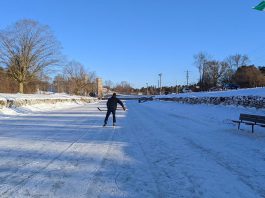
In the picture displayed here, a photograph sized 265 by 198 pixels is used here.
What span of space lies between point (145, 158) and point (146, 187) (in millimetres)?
3002

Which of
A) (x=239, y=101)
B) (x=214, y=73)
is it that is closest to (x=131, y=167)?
(x=239, y=101)

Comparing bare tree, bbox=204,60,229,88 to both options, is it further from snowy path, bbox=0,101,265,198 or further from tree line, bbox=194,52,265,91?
snowy path, bbox=0,101,265,198

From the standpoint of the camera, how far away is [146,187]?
267 inches

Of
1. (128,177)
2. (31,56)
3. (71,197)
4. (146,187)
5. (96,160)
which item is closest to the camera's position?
(71,197)

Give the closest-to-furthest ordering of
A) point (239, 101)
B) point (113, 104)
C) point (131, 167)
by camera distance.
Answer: point (131, 167), point (113, 104), point (239, 101)

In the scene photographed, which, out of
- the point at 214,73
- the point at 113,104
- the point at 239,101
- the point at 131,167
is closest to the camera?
the point at 131,167

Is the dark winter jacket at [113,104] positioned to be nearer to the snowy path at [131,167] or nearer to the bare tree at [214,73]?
the snowy path at [131,167]

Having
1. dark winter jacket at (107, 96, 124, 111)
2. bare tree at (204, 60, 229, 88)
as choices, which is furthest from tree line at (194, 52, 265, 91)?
dark winter jacket at (107, 96, 124, 111)

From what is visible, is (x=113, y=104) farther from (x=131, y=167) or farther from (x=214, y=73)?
(x=214, y=73)

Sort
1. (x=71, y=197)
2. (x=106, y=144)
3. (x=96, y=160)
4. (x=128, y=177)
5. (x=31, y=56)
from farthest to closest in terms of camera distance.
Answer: (x=31, y=56) → (x=106, y=144) → (x=96, y=160) → (x=128, y=177) → (x=71, y=197)

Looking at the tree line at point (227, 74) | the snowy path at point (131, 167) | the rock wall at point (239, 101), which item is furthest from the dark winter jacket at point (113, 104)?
the tree line at point (227, 74)

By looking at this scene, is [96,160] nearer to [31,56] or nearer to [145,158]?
[145,158]

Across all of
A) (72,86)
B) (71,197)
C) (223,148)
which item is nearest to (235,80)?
(72,86)

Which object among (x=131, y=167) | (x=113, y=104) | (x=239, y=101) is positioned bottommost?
(x=131, y=167)
